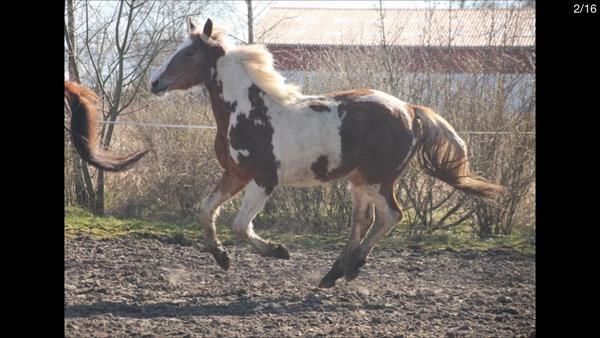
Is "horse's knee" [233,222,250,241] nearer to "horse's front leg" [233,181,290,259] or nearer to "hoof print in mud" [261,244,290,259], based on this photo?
"horse's front leg" [233,181,290,259]

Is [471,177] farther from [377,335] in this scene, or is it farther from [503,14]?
[503,14]

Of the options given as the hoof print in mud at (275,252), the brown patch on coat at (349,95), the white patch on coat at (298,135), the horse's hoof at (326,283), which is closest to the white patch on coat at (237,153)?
the white patch on coat at (298,135)

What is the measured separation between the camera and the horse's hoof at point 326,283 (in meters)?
7.91

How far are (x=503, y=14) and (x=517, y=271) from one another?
14.6 feet

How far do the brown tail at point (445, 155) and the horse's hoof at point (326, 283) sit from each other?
146 cm

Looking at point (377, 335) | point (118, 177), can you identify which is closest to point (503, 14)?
point (118, 177)

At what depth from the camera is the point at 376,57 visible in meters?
11.9

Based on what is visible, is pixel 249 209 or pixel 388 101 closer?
pixel 249 209

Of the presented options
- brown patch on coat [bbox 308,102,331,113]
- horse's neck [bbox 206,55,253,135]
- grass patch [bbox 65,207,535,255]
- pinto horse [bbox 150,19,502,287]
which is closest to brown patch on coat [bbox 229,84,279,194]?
pinto horse [bbox 150,19,502,287]

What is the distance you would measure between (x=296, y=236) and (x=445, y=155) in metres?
2.89

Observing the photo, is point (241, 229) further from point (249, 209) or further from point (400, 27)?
point (400, 27)

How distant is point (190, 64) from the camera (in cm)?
828

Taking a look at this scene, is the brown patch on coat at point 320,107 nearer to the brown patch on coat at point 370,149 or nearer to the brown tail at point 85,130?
the brown patch on coat at point 370,149

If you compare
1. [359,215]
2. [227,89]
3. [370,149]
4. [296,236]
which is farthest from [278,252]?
[296,236]
